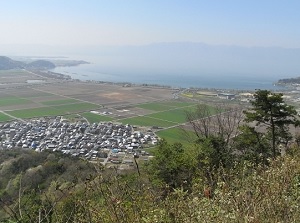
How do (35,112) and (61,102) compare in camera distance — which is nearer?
(35,112)

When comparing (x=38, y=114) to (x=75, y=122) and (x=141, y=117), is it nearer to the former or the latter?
(x=75, y=122)

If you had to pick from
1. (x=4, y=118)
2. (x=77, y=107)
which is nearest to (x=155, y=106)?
(x=77, y=107)

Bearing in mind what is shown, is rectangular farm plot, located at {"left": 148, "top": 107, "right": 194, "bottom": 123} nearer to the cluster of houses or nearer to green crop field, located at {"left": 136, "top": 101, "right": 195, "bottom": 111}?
green crop field, located at {"left": 136, "top": 101, "right": 195, "bottom": 111}

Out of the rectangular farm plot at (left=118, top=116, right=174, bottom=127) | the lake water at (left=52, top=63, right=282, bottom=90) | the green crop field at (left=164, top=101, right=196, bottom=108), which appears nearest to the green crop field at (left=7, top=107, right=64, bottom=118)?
the rectangular farm plot at (left=118, top=116, right=174, bottom=127)

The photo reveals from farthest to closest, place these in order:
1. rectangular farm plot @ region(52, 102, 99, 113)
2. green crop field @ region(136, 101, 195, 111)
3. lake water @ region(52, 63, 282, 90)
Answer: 1. lake water @ region(52, 63, 282, 90)
2. green crop field @ region(136, 101, 195, 111)
3. rectangular farm plot @ region(52, 102, 99, 113)

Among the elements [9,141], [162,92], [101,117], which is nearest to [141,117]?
[101,117]

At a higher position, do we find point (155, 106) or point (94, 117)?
point (155, 106)

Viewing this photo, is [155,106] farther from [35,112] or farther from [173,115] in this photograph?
[35,112]
